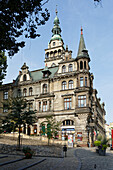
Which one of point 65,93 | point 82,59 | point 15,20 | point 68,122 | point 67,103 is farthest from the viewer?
point 65,93

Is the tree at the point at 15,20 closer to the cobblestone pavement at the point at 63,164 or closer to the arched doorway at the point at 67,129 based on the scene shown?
the cobblestone pavement at the point at 63,164

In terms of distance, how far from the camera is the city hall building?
36812 millimetres

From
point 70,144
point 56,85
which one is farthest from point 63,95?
point 70,144

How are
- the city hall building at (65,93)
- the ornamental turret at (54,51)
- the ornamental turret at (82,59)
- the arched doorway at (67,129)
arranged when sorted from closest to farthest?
1. the city hall building at (65,93)
2. the arched doorway at (67,129)
3. the ornamental turret at (82,59)
4. the ornamental turret at (54,51)

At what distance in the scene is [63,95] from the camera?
3944 cm

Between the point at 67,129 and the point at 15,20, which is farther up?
the point at 15,20

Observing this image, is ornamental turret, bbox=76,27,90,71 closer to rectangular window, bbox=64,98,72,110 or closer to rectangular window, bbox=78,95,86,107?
rectangular window, bbox=78,95,86,107

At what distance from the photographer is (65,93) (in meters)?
39.5

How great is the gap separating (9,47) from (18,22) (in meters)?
1.61

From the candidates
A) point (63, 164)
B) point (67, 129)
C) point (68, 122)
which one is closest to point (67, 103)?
point (68, 122)

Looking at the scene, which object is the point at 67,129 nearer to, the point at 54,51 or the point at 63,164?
the point at 63,164

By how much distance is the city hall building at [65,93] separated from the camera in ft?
121

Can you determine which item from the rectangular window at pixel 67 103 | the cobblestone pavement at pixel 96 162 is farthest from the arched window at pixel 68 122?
the cobblestone pavement at pixel 96 162

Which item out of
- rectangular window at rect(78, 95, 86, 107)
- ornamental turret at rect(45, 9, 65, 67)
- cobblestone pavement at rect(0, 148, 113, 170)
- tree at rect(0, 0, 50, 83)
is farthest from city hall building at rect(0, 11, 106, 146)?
tree at rect(0, 0, 50, 83)
